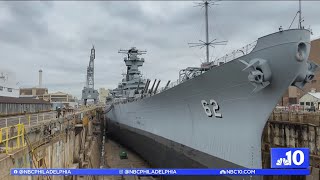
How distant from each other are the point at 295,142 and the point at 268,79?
584cm

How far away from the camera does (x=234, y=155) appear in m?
8.93

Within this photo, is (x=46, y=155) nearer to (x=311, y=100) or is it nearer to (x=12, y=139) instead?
(x=12, y=139)

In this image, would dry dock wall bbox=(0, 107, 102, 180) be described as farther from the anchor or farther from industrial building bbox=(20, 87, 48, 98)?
industrial building bbox=(20, 87, 48, 98)

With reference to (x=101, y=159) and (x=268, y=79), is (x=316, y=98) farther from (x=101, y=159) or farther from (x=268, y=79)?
(x=268, y=79)

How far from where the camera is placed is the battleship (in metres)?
7.42

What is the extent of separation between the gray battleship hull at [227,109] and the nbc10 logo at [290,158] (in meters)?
2.30

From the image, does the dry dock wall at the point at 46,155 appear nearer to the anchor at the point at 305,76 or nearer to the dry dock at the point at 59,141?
the dry dock at the point at 59,141

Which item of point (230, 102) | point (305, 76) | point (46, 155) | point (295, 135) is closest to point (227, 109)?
point (230, 102)

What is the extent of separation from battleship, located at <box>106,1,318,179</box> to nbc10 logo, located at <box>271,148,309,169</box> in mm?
2276

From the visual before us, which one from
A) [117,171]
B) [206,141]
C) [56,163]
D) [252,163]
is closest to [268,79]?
[252,163]

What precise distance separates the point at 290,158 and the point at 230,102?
3.49 m

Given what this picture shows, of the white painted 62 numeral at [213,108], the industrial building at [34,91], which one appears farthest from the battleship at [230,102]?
the industrial building at [34,91]

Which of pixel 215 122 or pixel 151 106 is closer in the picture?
pixel 215 122

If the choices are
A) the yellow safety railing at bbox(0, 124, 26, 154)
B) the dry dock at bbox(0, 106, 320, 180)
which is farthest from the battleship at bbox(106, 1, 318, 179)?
the yellow safety railing at bbox(0, 124, 26, 154)
